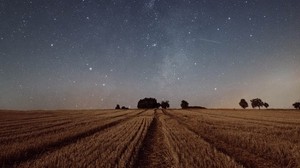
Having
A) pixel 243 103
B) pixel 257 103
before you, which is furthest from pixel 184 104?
pixel 257 103

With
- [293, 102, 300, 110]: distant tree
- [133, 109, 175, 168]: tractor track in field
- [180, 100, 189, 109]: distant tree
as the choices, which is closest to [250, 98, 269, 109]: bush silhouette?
[293, 102, 300, 110]: distant tree

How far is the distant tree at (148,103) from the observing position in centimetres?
16488

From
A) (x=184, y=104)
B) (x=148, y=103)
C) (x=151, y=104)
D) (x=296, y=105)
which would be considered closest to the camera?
(x=296, y=105)

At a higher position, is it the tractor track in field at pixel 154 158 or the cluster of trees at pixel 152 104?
the cluster of trees at pixel 152 104

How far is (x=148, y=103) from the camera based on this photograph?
166125 millimetres

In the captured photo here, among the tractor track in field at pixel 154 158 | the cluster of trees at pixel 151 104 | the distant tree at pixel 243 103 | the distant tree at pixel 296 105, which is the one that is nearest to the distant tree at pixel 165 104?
the cluster of trees at pixel 151 104

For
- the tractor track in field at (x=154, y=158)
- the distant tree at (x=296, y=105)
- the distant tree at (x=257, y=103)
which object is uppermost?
the distant tree at (x=257, y=103)

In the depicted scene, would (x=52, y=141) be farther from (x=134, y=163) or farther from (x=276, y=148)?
(x=276, y=148)

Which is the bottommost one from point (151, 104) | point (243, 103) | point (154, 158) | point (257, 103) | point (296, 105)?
point (154, 158)

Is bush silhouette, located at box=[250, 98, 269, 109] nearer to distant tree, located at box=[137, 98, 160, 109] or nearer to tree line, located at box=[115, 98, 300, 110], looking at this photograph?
tree line, located at box=[115, 98, 300, 110]

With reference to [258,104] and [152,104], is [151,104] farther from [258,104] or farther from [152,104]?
[258,104]

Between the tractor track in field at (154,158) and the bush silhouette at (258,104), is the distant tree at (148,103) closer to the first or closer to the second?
the bush silhouette at (258,104)

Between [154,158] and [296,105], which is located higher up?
[296,105]

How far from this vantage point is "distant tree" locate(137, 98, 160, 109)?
164875 millimetres
